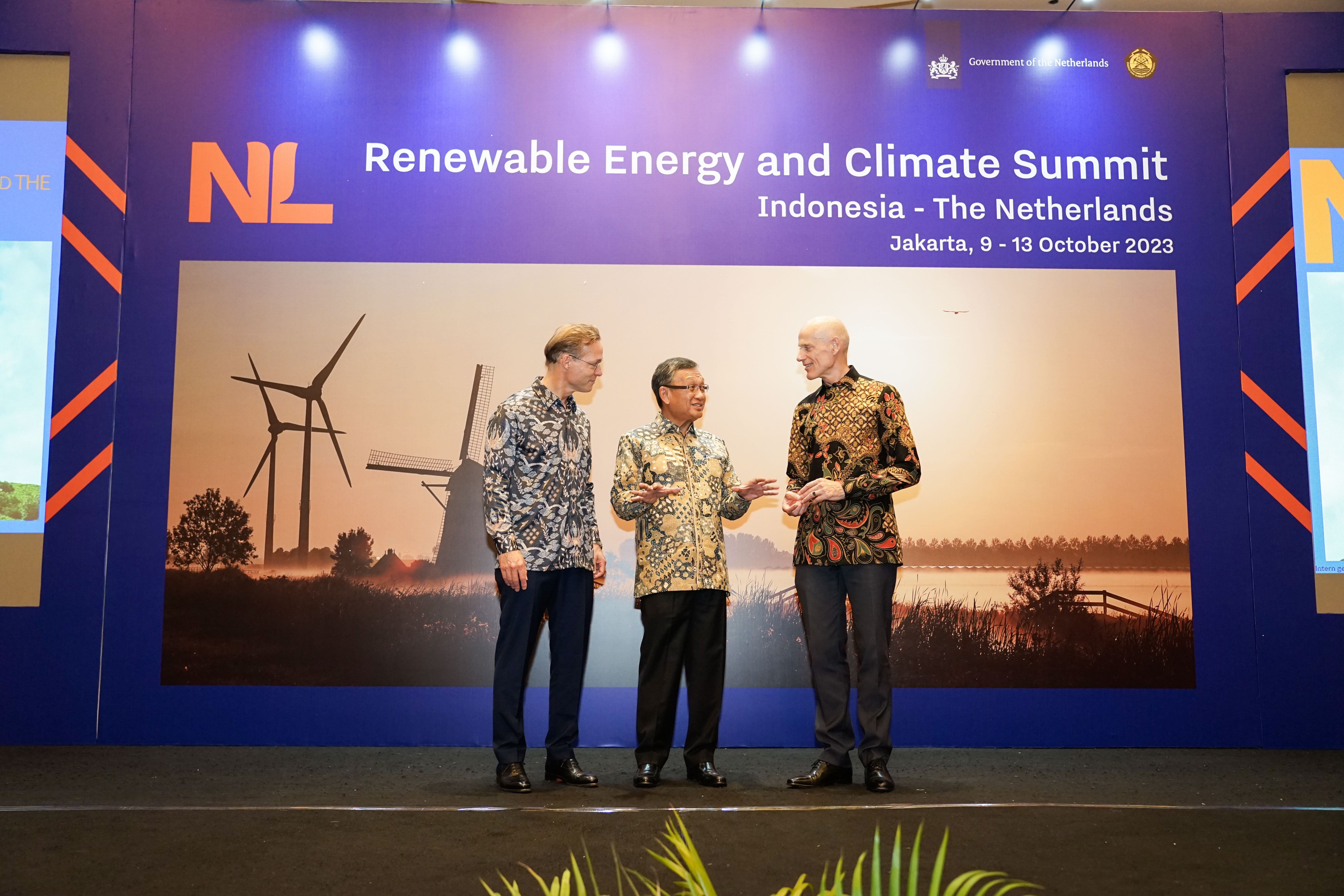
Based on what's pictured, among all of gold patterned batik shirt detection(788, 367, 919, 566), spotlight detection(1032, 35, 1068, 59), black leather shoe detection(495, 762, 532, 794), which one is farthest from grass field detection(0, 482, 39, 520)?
spotlight detection(1032, 35, 1068, 59)

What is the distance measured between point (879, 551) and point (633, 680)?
139cm

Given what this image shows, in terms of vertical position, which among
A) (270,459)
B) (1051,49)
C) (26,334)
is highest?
(1051,49)

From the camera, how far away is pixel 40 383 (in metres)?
4.13

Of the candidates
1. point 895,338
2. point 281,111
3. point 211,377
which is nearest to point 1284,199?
point 895,338

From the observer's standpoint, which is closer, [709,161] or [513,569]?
[513,569]

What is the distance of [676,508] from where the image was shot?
3.25 meters

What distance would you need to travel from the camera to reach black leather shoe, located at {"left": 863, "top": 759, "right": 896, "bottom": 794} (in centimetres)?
307

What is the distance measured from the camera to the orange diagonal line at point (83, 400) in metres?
4.08

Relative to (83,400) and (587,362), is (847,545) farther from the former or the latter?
(83,400)

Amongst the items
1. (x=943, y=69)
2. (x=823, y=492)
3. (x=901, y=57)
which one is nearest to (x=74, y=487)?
(x=823, y=492)

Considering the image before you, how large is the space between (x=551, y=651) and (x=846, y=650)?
104 cm

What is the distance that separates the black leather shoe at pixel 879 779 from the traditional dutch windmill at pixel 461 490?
183 cm

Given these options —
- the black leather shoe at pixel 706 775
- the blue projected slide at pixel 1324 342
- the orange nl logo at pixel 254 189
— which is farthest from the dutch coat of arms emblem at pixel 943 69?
the black leather shoe at pixel 706 775

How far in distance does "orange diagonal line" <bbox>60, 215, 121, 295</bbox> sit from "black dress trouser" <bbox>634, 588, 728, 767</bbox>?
2843 mm
